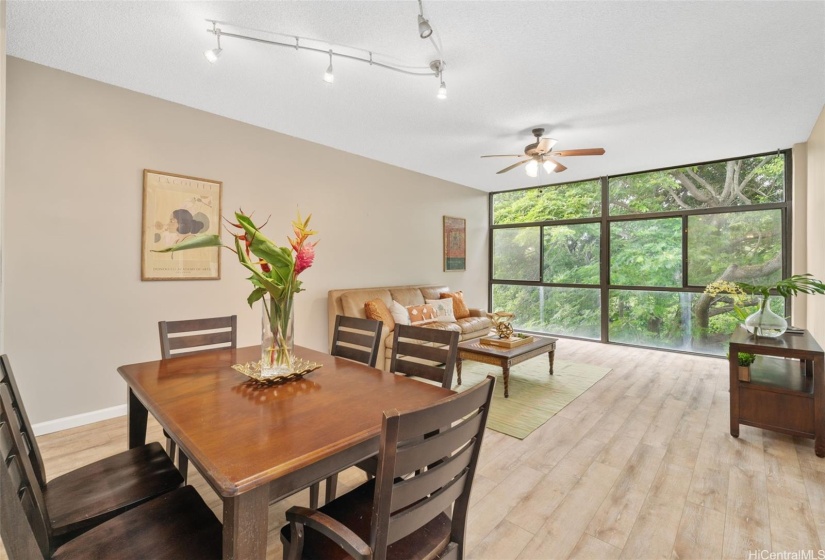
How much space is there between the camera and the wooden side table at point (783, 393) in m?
2.37

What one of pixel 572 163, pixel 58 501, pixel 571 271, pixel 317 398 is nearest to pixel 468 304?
pixel 571 271

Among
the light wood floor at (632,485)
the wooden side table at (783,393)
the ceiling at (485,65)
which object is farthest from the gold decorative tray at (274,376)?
the wooden side table at (783,393)

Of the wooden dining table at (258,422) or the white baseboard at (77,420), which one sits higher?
the wooden dining table at (258,422)

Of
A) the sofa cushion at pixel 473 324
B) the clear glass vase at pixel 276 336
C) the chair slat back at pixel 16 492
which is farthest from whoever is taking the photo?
the sofa cushion at pixel 473 324

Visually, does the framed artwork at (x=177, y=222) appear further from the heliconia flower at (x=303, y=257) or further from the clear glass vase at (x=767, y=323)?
the clear glass vase at (x=767, y=323)

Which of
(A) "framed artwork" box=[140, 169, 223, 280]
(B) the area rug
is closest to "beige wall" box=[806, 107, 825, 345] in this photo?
(B) the area rug

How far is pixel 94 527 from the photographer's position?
115cm

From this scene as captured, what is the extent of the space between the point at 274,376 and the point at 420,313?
318 centimetres

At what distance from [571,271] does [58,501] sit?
6.11 metres

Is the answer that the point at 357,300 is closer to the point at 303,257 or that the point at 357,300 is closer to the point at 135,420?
the point at 135,420

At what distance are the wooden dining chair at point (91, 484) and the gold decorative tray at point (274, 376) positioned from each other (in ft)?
1.41

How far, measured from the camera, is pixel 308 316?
4156 millimetres

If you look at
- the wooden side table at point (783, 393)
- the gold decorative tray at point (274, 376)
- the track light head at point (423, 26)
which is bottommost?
the wooden side table at point (783, 393)

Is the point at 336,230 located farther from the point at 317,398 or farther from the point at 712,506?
the point at 712,506
